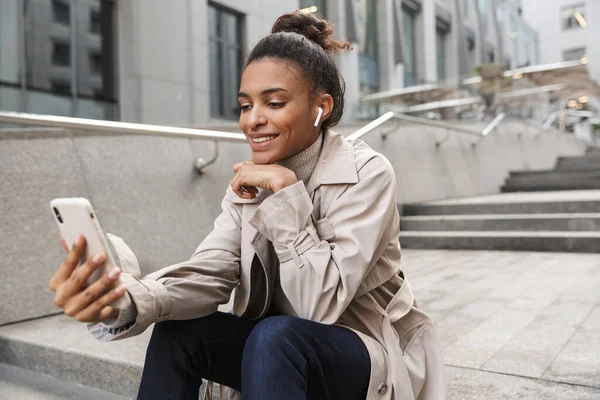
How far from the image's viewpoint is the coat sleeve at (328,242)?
59.8 inches

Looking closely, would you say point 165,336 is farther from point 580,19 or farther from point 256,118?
point 580,19

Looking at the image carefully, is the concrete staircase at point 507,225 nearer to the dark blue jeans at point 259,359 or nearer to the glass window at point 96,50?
the dark blue jeans at point 259,359

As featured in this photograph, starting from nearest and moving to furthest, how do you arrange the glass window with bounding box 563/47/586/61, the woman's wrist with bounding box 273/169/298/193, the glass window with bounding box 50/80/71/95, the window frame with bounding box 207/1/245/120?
the woman's wrist with bounding box 273/169/298/193 < the glass window with bounding box 50/80/71/95 < the window frame with bounding box 207/1/245/120 < the glass window with bounding box 563/47/586/61

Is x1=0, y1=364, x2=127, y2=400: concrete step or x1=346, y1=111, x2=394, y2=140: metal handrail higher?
x1=346, y1=111, x2=394, y2=140: metal handrail

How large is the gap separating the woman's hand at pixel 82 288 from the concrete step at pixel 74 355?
1.17 metres

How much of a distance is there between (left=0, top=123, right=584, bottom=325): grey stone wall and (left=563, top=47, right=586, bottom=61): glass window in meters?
40.6

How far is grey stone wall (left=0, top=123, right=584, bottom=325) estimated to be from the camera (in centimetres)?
334

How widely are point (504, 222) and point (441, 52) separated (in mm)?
23012

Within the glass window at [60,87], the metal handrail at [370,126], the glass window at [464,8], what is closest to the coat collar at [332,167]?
the metal handrail at [370,126]

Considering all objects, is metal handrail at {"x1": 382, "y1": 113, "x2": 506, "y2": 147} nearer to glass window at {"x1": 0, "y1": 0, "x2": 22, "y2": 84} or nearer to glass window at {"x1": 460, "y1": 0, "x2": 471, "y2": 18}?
glass window at {"x1": 0, "y1": 0, "x2": 22, "y2": 84}

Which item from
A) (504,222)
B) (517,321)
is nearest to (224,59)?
(504,222)

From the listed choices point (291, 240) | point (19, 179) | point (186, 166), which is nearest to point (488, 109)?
point (186, 166)

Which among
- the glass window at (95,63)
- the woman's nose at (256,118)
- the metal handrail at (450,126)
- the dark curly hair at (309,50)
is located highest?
the glass window at (95,63)

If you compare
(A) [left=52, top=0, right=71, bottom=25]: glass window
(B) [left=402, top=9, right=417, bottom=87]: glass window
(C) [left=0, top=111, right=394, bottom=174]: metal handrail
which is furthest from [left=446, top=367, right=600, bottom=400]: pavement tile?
(B) [left=402, top=9, right=417, bottom=87]: glass window
